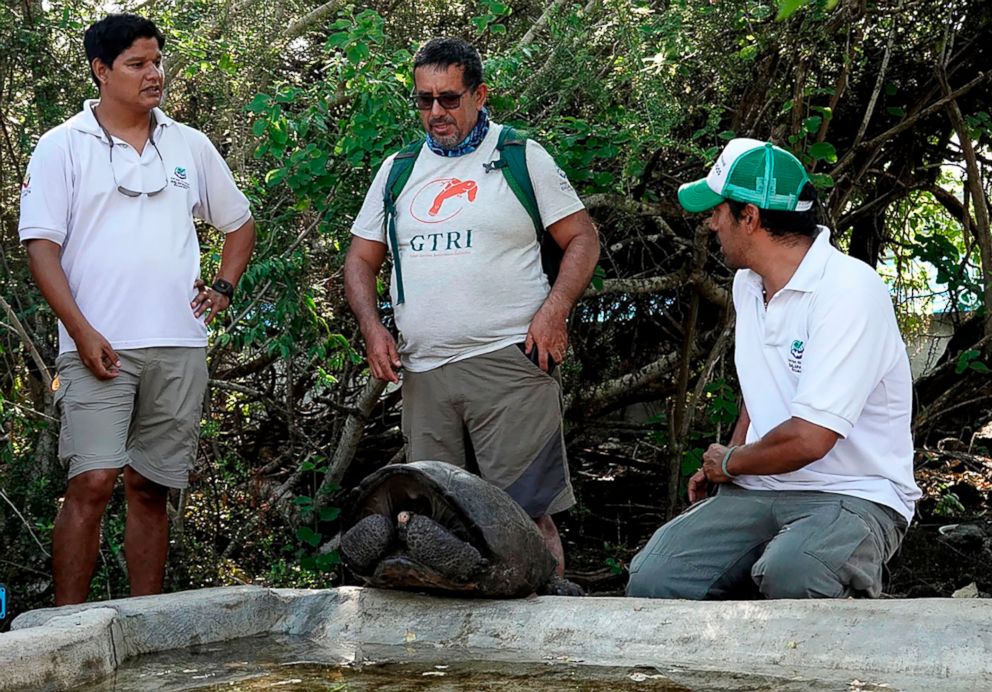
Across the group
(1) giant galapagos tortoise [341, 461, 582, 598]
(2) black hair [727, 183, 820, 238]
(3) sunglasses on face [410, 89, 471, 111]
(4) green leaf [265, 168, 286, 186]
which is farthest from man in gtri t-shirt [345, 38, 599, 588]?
(4) green leaf [265, 168, 286, 186]

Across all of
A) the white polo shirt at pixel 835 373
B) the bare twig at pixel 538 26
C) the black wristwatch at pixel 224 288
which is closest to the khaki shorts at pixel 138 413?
the black wristwatch at pixel 224 288

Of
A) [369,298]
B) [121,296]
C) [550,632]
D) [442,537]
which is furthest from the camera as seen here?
[369,298]

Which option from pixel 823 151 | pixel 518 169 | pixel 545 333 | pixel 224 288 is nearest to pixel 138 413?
pixel 224 288

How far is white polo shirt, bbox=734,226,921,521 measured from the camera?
3.41 meters

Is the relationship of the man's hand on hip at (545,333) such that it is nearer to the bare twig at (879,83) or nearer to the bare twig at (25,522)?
the bare twig at (25,522)

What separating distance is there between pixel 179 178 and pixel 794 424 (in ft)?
6.97

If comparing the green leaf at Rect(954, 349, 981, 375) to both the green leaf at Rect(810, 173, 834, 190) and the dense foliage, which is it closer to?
the dense foliage

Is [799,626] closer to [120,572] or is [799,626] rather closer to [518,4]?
[120,572]

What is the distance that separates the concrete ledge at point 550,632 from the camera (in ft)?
9.46

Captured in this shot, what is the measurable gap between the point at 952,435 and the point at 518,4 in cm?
326

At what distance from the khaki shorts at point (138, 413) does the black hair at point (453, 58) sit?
3.92 ft

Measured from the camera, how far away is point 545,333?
4164mm

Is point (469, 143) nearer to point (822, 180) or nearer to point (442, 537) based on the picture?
point (442, 537)

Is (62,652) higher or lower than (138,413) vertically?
lower
